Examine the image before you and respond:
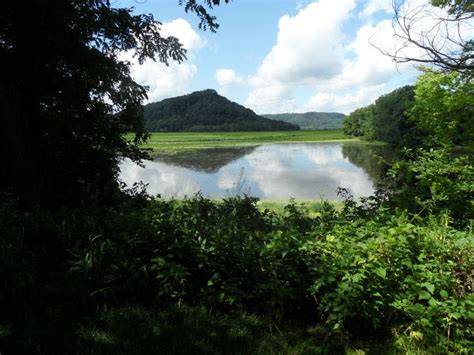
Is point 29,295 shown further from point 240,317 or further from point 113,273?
point 240,317

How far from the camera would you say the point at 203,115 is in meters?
159

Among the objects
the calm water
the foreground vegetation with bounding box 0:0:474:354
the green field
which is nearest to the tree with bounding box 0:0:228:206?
the foreground vegetation with bounding box 0:0:474:354

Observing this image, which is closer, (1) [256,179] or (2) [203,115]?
(1) [256,179]

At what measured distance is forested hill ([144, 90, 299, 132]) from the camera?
143 metres

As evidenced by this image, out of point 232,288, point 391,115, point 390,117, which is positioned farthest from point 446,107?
point 391,115

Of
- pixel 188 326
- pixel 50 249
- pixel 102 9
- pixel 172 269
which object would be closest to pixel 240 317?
pixel 188 326

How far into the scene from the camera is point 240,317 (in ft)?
12.0

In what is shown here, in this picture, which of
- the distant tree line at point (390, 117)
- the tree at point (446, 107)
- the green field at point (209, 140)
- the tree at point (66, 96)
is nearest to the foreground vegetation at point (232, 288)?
the tree at point (66, 96)

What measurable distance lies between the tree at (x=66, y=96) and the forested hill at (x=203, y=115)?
12907cm

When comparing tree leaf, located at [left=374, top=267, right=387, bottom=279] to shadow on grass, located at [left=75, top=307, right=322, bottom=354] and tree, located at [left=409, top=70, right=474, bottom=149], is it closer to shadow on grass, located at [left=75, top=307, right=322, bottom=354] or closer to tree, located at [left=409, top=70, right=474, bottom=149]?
shadow on grass, located at [left=75, top=307, right=322, bottom=354]

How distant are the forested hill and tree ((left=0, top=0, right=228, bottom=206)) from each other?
129m

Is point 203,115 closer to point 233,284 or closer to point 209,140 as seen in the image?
point 209,140

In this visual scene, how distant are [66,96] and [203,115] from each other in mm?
154143

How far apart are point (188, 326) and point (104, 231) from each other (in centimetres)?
173
